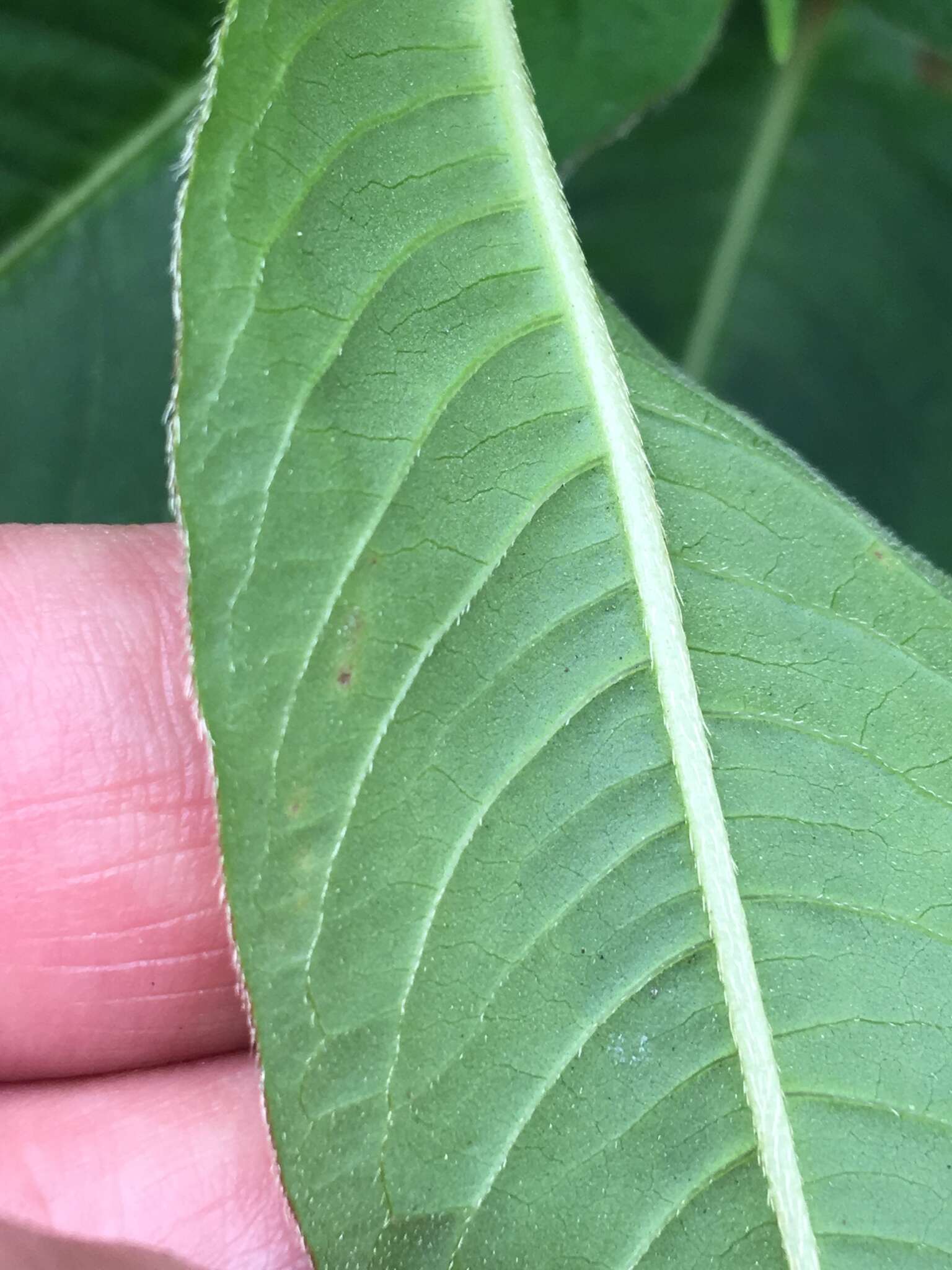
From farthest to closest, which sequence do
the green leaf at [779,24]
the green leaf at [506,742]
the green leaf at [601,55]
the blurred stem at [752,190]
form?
the blurred stem at [752,190]
the green leaf at [601,55]
the green leaf at [779,24]
the green leaf at [506,742]

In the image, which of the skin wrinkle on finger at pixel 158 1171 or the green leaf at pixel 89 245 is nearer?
the skin wrinkle on finger at pixel 158 1171

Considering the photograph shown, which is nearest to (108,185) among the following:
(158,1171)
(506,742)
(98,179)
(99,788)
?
(98,179)

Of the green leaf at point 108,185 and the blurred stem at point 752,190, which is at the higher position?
the blurred stem at point 752,190

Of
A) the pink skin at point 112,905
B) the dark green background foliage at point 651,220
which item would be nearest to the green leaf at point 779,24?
the dark green background foliage at point 651,220

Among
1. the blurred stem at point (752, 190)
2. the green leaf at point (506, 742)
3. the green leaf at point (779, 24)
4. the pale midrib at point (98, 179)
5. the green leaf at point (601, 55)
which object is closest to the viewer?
the green leaf at point (506, 742)

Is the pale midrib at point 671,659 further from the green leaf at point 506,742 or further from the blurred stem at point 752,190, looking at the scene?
the blurred stem at point 752,190

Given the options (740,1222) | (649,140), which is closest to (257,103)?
(740,1222)

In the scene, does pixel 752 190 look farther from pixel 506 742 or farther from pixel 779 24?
pixel 506 742
